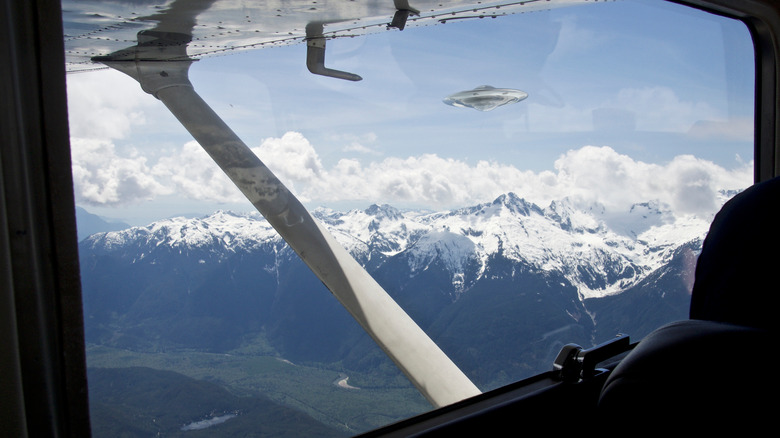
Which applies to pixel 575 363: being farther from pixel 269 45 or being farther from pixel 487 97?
pixel 487 97

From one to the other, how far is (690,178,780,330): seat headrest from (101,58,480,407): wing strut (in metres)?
1.75

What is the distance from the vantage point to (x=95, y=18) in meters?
1.77

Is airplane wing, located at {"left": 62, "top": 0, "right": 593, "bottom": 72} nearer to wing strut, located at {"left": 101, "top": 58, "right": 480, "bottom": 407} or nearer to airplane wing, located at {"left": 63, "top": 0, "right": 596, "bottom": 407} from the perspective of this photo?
airplane wing, located at {"left": 63, "top": 0, "right": 596, "bottom": 407}

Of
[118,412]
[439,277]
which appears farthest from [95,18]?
[439,277]

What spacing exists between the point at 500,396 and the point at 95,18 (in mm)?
1884

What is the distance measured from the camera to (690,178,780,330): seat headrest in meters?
1.00

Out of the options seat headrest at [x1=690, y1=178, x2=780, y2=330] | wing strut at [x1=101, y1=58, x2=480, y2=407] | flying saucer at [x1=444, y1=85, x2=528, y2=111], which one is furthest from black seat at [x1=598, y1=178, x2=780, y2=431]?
flying saucer at [x1=444, y1=85, x2=528, y2=111]

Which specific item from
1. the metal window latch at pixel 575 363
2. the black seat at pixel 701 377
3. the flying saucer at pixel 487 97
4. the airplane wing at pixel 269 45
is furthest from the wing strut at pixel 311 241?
the black seat at pixel 701 377

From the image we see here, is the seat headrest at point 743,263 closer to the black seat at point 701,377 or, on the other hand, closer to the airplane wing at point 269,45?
the black seat at point 701,377

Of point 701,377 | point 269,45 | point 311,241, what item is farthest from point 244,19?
point 701,377

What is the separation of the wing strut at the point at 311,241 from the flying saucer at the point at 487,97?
1453 mm

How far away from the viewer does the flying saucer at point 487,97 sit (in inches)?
145

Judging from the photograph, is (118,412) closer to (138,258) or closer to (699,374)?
(138,258)

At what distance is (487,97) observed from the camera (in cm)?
371
